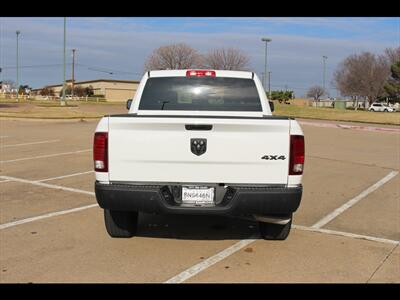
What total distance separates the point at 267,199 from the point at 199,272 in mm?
925

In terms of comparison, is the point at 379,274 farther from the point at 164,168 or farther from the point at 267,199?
the point at 164,168

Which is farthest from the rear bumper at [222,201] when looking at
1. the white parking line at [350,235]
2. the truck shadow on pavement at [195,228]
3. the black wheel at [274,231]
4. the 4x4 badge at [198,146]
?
the white parking line at [350,235]

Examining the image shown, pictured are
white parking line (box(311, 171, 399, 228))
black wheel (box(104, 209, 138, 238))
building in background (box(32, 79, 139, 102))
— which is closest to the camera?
black wheel (box(104, 209, 138, 238))

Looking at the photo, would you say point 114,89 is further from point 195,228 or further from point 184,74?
point 195,228

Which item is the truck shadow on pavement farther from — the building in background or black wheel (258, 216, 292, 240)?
the building in background

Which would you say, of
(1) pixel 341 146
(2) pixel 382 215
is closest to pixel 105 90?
(1) pixel 341 146

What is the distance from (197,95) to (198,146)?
1683 millimetres

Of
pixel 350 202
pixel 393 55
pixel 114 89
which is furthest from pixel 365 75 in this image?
pixel 350 202

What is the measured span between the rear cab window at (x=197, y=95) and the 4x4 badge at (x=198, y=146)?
1.55 metres

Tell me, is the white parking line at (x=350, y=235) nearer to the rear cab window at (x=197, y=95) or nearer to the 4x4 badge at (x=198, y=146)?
the rear cab window at (x=197, y=95)

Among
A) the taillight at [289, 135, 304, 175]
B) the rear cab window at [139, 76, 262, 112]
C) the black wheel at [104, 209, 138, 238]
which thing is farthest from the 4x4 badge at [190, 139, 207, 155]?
the rear cab window at [139, 76, 262, 112]

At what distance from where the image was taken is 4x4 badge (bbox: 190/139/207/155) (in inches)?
183

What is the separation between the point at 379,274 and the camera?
461 centimetres

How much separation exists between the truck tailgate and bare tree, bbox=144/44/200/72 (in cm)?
4849
